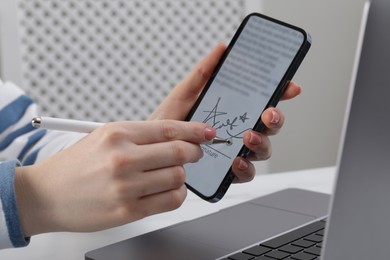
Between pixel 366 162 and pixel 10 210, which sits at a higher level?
pixel 366 162

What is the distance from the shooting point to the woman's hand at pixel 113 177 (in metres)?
0.50

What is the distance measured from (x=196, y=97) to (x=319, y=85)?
1.64 m

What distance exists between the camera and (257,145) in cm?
65

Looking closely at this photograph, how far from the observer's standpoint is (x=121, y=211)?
0.51 m

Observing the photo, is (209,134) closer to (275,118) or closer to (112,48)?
(275,118)

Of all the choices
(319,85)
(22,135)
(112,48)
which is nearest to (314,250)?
(22,135)

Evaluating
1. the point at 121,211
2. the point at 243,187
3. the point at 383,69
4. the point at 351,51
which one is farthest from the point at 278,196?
the point at 351,51

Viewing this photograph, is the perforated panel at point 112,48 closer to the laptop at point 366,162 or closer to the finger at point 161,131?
the finger at point 161,131

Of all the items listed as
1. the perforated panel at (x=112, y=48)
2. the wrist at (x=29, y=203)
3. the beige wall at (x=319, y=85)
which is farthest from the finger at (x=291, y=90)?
the beige wall at (x=319, y=85)

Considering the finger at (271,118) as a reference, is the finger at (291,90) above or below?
above

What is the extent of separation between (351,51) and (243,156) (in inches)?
70.6

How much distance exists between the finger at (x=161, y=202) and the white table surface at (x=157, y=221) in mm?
115

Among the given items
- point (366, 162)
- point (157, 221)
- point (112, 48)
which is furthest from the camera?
point (112, 48)
